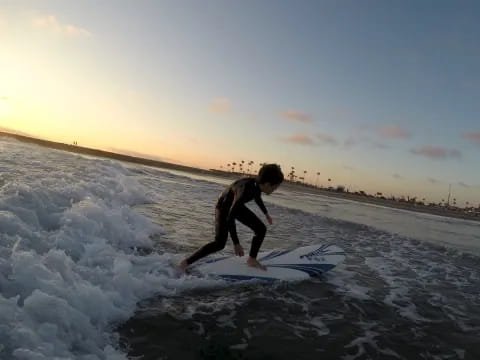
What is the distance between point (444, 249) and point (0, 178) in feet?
49.8

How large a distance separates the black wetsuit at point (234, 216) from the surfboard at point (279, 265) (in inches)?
13.3

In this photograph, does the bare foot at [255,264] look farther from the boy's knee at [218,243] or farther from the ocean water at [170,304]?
the boy's knee at [218,243]

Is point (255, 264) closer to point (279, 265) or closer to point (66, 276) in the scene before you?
point (279, 265)

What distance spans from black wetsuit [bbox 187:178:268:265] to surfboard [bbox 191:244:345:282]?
34 centimetres

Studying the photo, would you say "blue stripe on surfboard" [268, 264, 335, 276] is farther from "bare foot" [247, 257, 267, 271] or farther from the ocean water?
"bare foot" [247, 257, 267, 271]

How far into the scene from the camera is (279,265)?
26.5 feet

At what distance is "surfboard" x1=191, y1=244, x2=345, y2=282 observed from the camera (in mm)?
7387

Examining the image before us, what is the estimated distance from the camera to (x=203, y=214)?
15.3 m

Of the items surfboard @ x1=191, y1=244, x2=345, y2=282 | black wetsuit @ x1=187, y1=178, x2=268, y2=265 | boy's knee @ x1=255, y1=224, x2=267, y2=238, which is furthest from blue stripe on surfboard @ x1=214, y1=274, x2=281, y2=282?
boy's knee @ x1=255, y1=224, x2=267, y2=238

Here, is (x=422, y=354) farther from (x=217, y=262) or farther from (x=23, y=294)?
(x=23, y=294)

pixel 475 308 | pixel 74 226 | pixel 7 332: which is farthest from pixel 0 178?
pixel 475 308

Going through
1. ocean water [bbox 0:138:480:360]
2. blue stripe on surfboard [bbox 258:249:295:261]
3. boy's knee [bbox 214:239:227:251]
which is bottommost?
ocean water [bbox 0:138:480:360]

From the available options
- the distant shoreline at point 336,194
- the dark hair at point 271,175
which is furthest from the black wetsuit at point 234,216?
the distant shoreline at point 336,194

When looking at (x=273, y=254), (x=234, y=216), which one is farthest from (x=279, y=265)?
(x=234, y=216)
